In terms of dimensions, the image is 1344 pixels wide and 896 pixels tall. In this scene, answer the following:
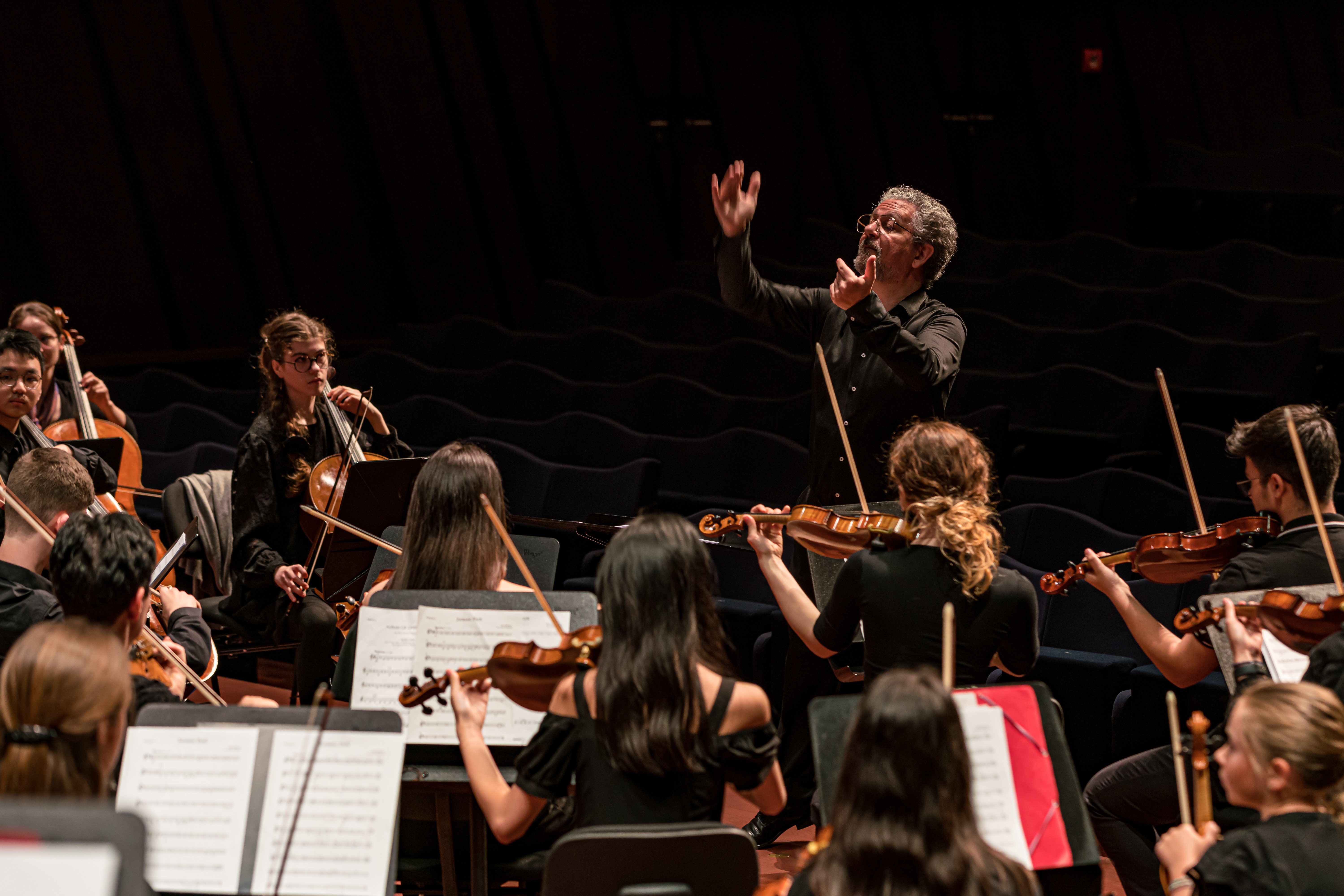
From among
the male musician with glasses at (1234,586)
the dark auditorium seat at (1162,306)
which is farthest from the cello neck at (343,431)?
the dark auditorium seat at (1162,306)

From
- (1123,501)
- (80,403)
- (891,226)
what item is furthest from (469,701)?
(80,403)

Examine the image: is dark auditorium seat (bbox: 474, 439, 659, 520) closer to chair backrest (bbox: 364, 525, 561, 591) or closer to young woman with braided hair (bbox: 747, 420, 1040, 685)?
chair backrest (bbox: 364, 525, 561, 591)

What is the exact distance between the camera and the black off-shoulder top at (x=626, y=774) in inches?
75.5

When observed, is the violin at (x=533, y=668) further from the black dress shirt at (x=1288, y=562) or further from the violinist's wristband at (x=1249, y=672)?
the black dress shirt at (x=1288, y=562)

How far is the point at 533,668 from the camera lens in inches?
82.8

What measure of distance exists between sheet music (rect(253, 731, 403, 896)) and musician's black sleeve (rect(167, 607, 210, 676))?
0.72 meters

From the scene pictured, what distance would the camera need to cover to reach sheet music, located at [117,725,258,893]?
6.32 ft

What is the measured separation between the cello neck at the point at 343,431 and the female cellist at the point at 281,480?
10 millimetres

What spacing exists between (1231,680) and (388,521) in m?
2.11

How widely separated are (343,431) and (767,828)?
1.61 meters

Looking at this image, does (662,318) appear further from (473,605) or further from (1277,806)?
(1277,806)

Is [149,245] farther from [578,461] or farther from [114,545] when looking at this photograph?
[114,545]

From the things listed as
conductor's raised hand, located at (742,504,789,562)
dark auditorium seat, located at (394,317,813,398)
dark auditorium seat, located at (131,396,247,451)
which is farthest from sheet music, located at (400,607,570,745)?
dark auditorium seat, located at (131,396,247,451)

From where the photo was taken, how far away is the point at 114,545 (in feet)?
6.84
